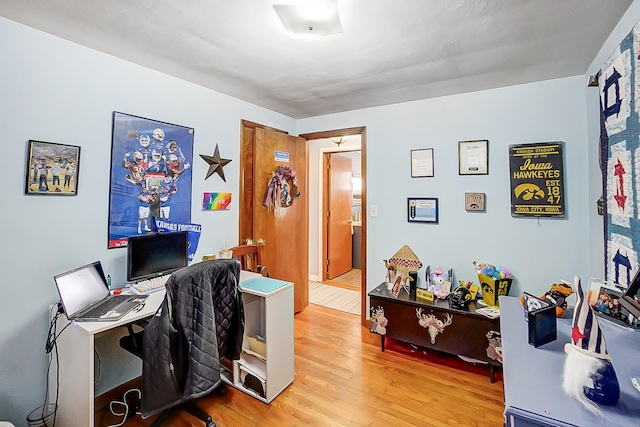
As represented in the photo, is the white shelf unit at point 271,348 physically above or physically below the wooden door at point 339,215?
below

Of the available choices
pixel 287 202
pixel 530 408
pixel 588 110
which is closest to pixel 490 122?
pixel 588 110

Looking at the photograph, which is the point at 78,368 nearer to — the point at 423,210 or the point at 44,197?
the point at 44,197

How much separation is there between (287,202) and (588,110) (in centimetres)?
272

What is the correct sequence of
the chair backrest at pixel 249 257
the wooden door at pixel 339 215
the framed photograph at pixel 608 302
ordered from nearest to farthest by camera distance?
the framed photograph at pixel 608 302
the chair backrest at pixel 249 257
the wooden door at pixel 339 215

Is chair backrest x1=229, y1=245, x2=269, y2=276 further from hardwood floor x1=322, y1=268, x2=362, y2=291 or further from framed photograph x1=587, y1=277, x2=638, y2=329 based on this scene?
framed photograph x1=587, y1=277, x2=638, y2=329

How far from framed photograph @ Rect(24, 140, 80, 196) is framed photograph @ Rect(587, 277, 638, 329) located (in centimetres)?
293

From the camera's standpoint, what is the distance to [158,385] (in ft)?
4.79

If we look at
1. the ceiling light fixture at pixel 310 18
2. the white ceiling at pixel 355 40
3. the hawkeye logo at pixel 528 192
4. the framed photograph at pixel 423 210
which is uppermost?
the white ceiling at pixel 355 40

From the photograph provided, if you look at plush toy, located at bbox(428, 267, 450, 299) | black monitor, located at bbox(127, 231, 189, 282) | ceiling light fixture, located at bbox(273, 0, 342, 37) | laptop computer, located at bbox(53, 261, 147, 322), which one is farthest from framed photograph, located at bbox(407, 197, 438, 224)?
laptop computer, located at bbox(53, 261, 147, 322)

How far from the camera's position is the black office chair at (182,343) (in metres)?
1.45

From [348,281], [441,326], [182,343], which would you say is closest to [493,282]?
[441,326]

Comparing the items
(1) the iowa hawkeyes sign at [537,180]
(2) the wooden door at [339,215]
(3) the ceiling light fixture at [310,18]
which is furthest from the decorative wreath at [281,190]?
(1) the iowa hawkeyes sign at [537,180]

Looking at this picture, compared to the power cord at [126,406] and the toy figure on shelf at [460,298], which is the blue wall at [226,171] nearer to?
the toy figure on shelf at [460,298]

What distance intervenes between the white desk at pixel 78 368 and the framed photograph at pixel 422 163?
2.48 meters
